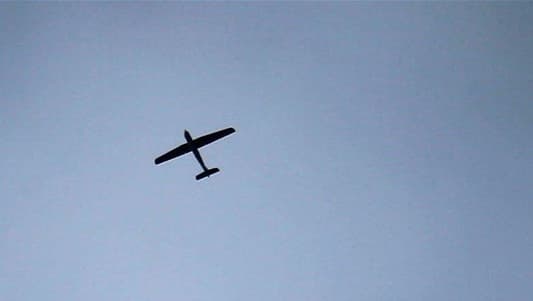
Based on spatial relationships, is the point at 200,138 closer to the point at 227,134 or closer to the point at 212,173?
the point at 227,134

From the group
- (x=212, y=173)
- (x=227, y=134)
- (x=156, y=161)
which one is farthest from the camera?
(x=212, y=173)

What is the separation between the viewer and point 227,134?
34.4m

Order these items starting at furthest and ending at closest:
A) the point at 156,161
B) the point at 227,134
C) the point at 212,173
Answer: the point at 212,173 → the point at 156,161 → the point at 227,134

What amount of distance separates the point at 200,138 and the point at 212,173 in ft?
15.6

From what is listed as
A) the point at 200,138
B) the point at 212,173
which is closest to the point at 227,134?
the point at 200,138

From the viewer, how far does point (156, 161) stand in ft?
120

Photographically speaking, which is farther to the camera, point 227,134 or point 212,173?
point 212,173

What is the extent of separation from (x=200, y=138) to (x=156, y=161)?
3974 millimetres

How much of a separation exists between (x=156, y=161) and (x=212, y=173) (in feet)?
14.7

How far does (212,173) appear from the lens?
3906cm

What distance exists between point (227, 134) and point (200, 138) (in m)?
2.00

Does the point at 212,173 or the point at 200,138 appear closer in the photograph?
the point at 200,138

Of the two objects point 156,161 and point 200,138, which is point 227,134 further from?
point 156,161

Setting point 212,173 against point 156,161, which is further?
point 212,173
